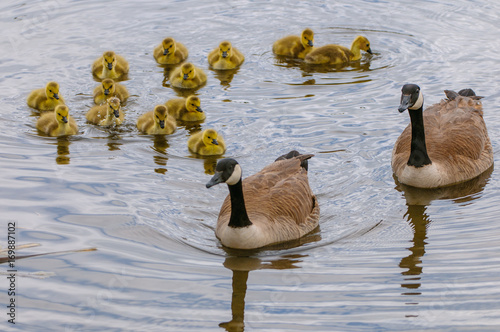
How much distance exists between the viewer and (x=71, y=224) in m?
7.53

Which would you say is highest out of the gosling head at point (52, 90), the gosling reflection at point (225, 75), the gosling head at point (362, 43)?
the gosling head at point (362, 43)

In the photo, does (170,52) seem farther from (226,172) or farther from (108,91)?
(226,172)

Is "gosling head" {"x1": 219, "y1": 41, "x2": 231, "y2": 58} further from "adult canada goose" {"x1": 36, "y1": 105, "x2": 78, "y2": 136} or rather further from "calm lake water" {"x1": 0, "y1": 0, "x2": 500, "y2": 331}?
"adult canada goose" {"x1": 36, "y1": 105, "x2": 78, "y2": 136}

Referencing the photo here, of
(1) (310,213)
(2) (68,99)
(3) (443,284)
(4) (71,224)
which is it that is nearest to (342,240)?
(1) (310,213)

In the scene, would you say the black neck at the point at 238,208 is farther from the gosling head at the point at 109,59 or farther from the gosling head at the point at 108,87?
the gosling head at the point at 109,59

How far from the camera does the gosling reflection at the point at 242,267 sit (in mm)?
6191

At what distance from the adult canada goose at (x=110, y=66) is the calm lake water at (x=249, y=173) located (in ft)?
0.73

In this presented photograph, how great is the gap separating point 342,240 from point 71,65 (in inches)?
259

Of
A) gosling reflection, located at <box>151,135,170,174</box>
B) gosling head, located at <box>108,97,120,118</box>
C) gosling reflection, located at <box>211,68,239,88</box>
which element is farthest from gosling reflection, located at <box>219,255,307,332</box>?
gosling reflection, located at <box>211,68,239,88</box>

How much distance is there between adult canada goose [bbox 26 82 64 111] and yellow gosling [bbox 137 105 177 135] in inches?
47.9

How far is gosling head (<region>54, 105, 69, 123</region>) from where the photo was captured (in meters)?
9.62

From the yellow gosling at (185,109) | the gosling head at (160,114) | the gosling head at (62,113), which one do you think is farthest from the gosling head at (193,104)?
the gosling head at (62,113)

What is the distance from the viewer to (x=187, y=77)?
1133 cm

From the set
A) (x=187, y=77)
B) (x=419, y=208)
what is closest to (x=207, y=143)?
(x=187, y=77)
